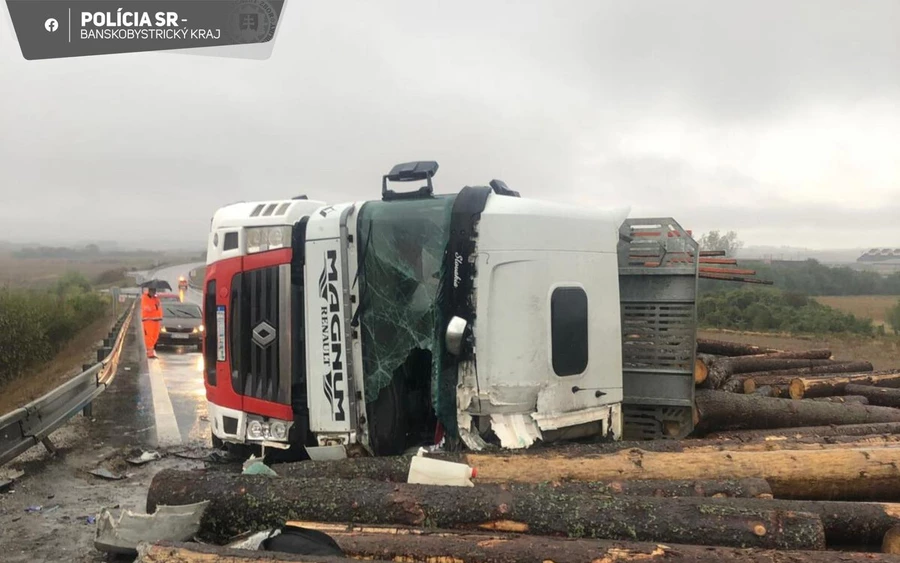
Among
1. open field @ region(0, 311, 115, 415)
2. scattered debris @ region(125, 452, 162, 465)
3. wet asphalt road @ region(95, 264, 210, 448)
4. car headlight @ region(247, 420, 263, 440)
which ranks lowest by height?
open field @ region(0, 311, 115, 415)

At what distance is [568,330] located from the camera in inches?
166

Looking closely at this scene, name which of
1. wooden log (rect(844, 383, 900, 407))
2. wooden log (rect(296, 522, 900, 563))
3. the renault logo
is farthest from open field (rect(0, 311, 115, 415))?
wooden log (rect(844, 383, 900, 407))

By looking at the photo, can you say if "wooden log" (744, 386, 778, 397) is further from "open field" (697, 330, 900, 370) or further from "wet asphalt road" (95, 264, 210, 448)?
"open field" (697, 330, 900, 370)

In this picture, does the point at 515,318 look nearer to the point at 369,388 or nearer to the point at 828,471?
the point at 369,388

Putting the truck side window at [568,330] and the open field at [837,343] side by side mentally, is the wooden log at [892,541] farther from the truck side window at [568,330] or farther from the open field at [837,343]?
the open field at [837,343]

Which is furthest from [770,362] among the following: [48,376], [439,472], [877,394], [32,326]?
[32,326]

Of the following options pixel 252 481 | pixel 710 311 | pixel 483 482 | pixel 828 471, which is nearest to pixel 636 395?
pixel 828 471

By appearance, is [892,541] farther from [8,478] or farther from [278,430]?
[8,478]

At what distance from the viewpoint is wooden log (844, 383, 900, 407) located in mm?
7219

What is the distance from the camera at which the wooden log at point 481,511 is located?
3.05 m

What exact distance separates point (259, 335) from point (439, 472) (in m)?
1.71

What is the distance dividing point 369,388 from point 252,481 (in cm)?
102

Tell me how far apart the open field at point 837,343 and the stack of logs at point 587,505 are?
15108 millimetres

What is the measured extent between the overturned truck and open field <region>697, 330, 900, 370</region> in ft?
47.7
